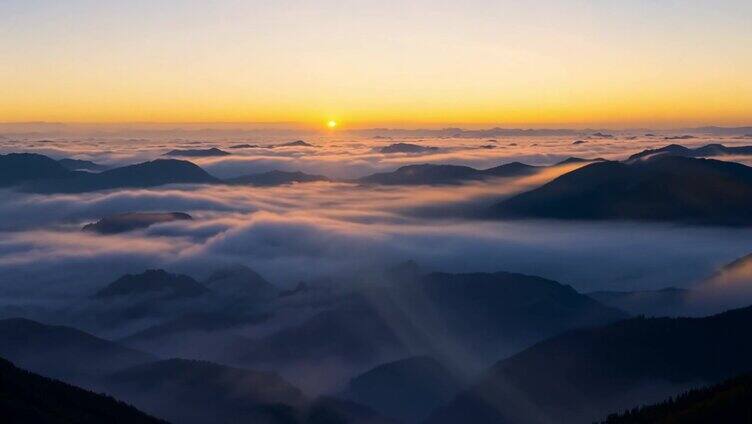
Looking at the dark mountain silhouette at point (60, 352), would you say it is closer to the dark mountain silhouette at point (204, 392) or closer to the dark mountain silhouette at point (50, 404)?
the dark mountain silhouette at point (204, 392)

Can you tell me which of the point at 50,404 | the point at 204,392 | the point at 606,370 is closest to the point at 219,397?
the point at 204,392

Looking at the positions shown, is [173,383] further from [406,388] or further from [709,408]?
[709,408]

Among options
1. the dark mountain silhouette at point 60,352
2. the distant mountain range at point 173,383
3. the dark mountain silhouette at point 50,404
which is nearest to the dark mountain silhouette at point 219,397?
the distant mountain range at point 173,383

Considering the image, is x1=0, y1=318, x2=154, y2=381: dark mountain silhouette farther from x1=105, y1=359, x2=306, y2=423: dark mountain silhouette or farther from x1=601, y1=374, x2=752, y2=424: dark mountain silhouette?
x1=601, y1=374, x2=752, y2=424: dark mountain silhouette

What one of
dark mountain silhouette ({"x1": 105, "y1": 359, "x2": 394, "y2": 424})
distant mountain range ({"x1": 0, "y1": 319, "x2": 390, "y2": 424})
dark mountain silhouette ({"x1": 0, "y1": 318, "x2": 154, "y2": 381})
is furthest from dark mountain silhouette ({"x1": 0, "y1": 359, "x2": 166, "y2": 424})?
dark mountain silhouette ({"x1": 0, "y1": 318, "x2": 154, "y2": 381})

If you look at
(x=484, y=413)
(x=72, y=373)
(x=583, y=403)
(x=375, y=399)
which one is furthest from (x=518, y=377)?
(x=72, y=373)

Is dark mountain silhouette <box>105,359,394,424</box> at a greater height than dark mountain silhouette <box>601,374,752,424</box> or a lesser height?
lesser
